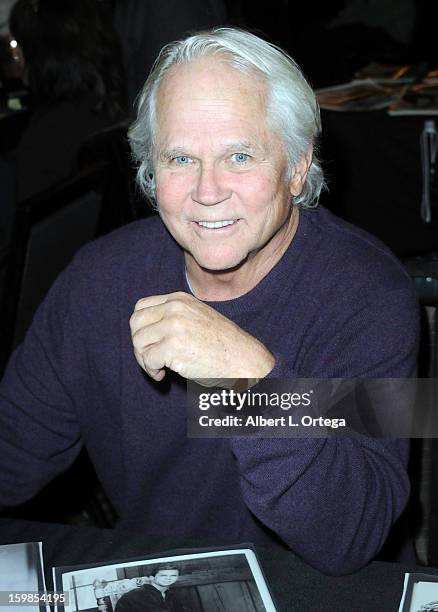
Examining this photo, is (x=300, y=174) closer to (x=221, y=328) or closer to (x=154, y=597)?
(x=221, y=328)

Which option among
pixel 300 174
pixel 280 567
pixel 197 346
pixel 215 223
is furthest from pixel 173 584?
pixel 300 174

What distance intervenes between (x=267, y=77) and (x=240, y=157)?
0.40 ft

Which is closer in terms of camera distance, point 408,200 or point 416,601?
point 416,601

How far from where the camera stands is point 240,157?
4.07ft

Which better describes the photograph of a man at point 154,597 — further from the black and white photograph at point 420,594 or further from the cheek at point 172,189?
the cheek at point 172,189

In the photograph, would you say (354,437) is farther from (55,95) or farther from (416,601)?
(55,95)

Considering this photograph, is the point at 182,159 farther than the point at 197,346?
Yes

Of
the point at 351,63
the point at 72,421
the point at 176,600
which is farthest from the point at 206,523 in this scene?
the point at 351,63

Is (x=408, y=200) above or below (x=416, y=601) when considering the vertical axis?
below

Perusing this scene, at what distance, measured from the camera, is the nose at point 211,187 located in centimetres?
124

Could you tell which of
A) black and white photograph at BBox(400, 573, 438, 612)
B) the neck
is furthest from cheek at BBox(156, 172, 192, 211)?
black and white photograph at BBox(400, 573, 438, 612)

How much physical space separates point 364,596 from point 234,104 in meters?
0.69

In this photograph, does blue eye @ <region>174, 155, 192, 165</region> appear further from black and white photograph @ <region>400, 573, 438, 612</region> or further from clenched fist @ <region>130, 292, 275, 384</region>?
black and white photograph @ <region>400, 573, 438, 612</region>

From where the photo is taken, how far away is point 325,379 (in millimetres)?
1241
